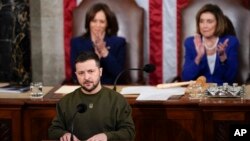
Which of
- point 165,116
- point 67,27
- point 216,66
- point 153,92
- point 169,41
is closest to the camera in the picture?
point 165,116

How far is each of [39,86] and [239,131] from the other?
1.67m

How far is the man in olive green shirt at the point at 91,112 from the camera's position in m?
3.40

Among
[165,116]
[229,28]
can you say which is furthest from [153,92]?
[229,28]

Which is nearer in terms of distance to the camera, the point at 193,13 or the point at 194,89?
the point at 194,89

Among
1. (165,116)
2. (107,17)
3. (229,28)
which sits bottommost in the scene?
(165,116)

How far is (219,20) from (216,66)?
1.67 ft

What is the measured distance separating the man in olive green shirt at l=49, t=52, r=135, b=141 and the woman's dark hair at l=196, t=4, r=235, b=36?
268 cm

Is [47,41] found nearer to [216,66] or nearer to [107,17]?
[107,17]

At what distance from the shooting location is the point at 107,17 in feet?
19.9

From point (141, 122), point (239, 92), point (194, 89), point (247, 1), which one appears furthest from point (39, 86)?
point (247, 1)

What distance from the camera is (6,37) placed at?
615cm

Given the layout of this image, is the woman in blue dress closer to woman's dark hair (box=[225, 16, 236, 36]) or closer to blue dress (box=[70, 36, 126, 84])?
woman's dark hair (box=[225, 16, 236, 36])

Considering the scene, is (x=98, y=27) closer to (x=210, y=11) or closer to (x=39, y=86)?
(x=210, y=11)

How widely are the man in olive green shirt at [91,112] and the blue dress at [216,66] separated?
2456 mm
